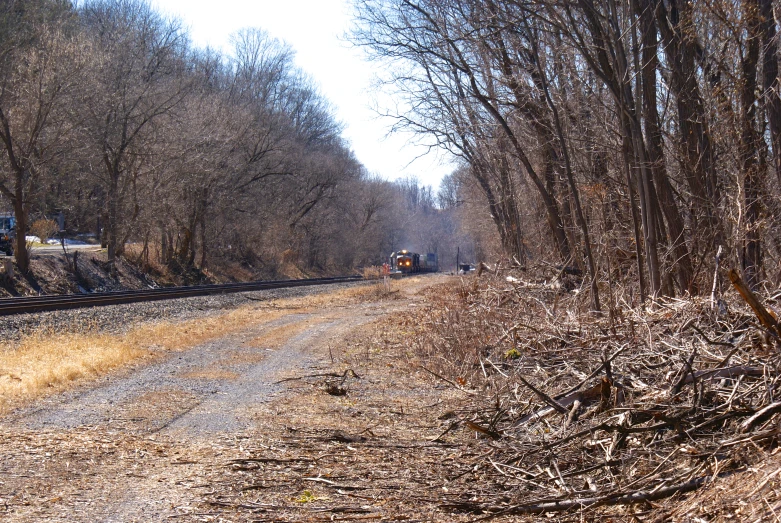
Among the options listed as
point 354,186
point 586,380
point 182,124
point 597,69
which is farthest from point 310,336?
point 354,186

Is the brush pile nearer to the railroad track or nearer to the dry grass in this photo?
the dry grass

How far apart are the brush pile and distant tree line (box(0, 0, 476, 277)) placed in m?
26.1

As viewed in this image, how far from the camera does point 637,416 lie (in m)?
5.72

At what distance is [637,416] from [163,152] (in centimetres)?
3638

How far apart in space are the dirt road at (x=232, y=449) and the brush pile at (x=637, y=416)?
22.4 inches

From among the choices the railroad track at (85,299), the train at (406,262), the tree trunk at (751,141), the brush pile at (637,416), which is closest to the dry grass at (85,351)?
the railroad track at (85,299)

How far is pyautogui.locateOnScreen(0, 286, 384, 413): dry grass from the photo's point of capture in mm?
10588

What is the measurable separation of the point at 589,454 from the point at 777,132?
7.69 metres

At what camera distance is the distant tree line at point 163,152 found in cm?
2922

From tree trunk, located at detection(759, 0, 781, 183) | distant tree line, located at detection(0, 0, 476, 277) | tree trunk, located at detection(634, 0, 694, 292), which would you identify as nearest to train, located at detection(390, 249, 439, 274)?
distant tree line, located at detection(0, 0, 476, 277)

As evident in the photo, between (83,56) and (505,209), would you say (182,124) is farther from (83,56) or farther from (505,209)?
(505,209)

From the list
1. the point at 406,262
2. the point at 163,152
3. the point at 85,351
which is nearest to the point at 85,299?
the point at 85,351

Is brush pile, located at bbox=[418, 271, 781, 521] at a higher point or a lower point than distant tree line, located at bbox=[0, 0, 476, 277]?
lower

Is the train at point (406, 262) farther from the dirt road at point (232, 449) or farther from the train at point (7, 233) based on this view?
the dirt road at point (232, 449)
